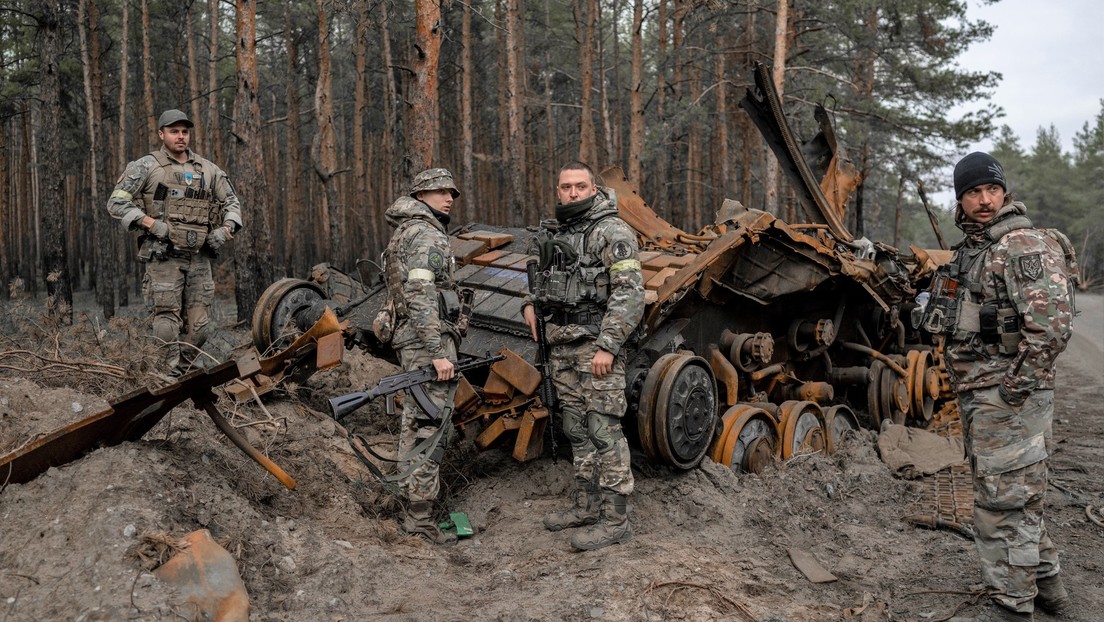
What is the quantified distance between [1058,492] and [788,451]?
2.06 metres

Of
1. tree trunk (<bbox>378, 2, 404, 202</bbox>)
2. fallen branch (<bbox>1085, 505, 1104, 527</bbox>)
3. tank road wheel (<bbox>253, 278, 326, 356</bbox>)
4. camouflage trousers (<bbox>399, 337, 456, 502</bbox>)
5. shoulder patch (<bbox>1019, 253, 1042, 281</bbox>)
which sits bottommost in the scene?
fallen branch (<bbox>1085, 505, 1104, 527</bbox>)

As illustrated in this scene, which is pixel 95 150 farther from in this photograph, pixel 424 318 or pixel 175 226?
pixel 424 318

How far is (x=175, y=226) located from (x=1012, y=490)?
5.85 metres

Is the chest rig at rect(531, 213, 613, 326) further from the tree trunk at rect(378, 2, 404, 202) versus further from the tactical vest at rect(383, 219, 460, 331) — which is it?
the tree trunk at rect(378, 2, 404, 202)

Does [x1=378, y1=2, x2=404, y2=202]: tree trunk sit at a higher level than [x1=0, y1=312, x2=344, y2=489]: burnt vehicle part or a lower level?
higher

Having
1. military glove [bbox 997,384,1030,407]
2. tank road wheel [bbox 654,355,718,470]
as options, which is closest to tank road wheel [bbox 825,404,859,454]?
tank road wheel [bbox 654,355,718,470]

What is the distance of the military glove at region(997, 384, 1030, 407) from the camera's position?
3.80 m

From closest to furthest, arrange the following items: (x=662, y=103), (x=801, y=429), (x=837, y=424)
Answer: (x=801, y=429), (x=837, y=424), (x=662, y=103)

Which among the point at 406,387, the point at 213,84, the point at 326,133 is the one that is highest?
the point at 213,84

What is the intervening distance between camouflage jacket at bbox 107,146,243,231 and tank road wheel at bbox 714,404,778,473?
13.9 ft

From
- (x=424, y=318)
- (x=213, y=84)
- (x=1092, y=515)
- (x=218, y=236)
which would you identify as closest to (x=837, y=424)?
(x=1092, y=515)

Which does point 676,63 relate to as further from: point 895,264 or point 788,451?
point 788,451

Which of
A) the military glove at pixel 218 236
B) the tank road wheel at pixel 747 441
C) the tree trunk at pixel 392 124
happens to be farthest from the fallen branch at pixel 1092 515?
the tree trunk at pixel 392 124

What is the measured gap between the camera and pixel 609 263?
15.4ft
